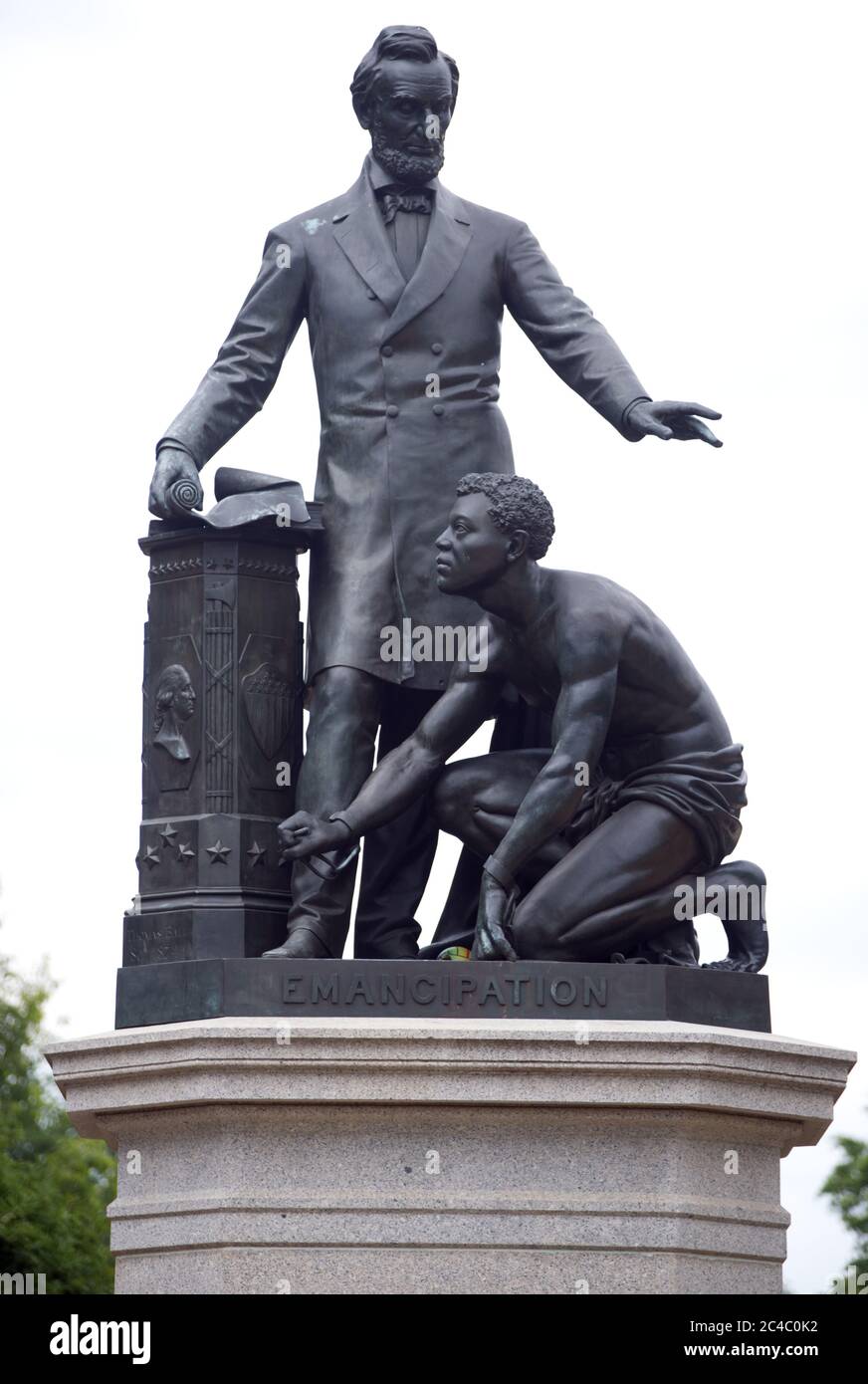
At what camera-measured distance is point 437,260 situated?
16.3 m

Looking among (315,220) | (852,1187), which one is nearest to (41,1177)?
(852,1187)

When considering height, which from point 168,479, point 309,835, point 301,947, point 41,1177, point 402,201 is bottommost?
point 301,947

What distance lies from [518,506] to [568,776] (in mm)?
1350

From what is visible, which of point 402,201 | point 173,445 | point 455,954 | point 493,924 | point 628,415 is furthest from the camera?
point 402,201

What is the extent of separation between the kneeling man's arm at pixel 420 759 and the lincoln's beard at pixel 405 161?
2.71m

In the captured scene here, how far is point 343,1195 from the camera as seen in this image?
1447 centimetres

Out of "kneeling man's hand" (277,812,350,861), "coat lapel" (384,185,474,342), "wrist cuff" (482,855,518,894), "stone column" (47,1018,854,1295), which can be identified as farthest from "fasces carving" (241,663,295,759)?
"coat lapel" (384,185,474,342)

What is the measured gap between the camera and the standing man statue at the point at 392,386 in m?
15.9

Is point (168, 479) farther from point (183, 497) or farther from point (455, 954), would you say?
point (455, 954)

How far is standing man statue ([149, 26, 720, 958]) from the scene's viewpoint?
1588 cm

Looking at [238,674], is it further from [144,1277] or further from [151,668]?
[144,1277]
